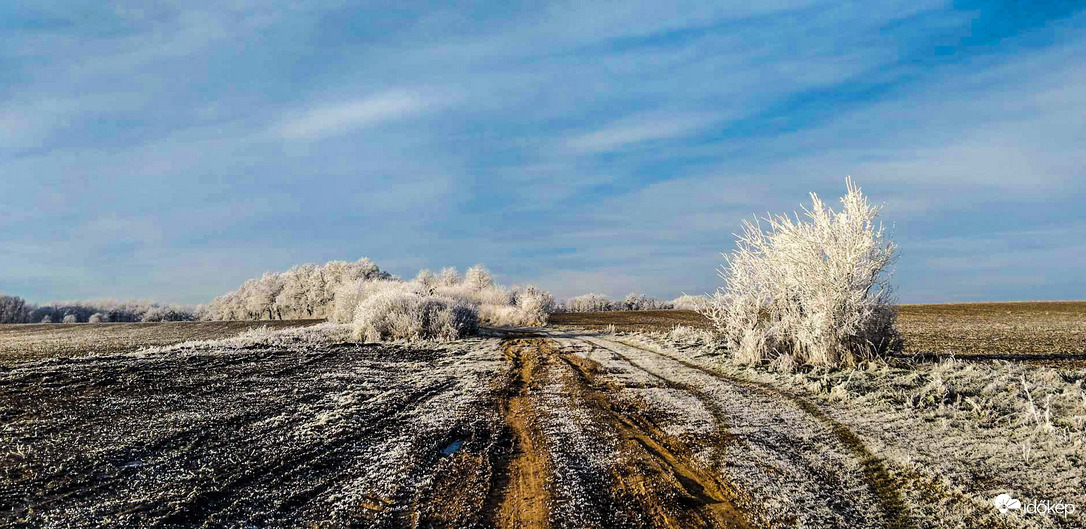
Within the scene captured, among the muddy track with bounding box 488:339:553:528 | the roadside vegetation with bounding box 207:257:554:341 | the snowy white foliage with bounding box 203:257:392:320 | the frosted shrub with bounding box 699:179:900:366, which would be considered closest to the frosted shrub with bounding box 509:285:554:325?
the roadside vegetation with bounding box 207:257:554:341

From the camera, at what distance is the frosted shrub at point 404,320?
55.0 ft

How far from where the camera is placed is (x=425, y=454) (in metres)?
4.73

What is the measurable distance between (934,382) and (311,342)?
13.8 m

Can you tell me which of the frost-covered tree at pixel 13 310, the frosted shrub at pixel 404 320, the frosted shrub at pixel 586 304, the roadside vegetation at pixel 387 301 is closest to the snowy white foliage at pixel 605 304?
the frosted shrub at pixel 586 304

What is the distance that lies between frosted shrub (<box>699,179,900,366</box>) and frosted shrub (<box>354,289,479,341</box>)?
9646mm

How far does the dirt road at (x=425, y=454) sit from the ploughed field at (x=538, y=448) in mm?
24

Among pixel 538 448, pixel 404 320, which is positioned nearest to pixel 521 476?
pixel 538 448

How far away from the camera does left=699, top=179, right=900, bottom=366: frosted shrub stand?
9234 millimetres

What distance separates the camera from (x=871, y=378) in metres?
7.98

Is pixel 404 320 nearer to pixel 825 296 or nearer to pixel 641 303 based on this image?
pixel 825 296

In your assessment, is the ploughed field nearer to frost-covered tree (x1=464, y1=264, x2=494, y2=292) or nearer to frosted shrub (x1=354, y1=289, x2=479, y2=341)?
frosted shrub (x1=354, y1=289, x2=479, y2=341)

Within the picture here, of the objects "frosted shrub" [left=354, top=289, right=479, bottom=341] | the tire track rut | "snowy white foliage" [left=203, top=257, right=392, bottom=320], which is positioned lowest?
the tire track rut

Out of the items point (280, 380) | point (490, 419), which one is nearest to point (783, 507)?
point (490, 419)

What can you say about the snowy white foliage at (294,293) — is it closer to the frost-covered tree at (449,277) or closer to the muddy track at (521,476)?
the frost-covered tree at (449,277)
